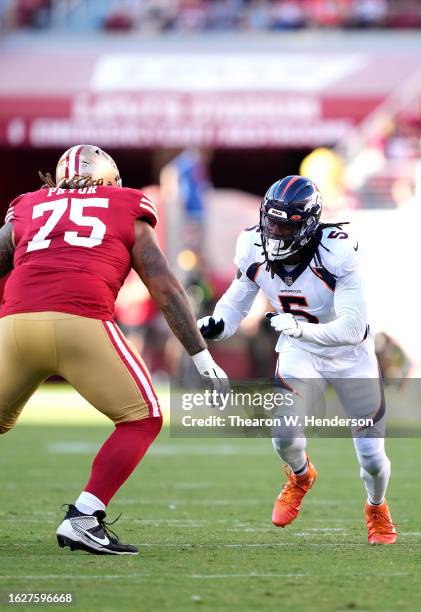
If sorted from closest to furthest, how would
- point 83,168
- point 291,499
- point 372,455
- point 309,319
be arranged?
point 83,168, point 372,455, point 309,319, point 291,499

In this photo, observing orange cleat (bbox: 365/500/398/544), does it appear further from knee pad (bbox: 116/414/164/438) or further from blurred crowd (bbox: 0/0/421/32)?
blurred crowd (bbox: 0/0/421/32)

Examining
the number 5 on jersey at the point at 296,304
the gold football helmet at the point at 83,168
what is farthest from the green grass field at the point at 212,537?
the gold football helmet at the point at 83,168

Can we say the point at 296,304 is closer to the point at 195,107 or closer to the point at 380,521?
the point at 380,521

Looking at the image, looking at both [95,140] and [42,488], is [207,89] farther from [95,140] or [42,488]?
[42,488]

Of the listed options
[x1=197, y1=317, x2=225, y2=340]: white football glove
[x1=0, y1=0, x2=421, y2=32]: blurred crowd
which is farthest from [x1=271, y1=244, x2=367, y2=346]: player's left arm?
[x1=0, y1=0, x2=421, y2=32]: blurred crowd

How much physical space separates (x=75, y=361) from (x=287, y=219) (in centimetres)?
126

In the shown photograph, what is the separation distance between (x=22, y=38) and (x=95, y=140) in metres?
2.57

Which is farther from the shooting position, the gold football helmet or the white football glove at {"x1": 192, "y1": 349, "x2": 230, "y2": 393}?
the gold football helmet

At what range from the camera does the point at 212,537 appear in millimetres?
6066

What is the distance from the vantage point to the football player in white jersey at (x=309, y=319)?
590 centimetres

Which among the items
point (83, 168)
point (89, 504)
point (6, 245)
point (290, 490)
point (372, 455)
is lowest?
point (89, 504)

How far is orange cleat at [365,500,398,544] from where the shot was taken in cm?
589

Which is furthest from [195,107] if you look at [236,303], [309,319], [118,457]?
[118,457]

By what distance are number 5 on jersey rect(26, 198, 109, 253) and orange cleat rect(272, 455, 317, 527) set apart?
1.68 meters
